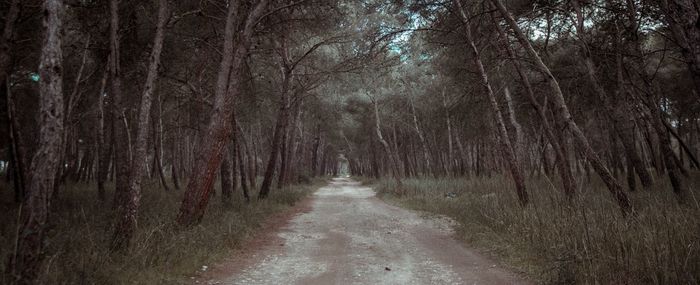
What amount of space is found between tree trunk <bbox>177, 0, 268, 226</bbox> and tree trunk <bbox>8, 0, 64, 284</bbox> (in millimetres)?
4258

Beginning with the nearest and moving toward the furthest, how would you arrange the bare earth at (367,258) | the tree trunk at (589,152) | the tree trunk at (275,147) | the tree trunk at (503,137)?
the bare earth at (367,258), the tree trunk at (589,152), the tree trunk at (503,137), the tree trunk at (275,147)

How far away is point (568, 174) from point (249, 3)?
9.02 meters

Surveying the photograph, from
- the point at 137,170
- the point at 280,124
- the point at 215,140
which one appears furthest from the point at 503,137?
the point at 137,170

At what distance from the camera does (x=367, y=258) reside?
6652 millimetres

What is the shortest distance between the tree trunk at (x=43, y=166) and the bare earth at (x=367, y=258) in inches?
81.7

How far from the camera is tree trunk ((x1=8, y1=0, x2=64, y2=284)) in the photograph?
142 inches

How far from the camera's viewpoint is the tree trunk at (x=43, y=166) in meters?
3.60

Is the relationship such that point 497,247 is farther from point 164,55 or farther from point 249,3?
point 164,55

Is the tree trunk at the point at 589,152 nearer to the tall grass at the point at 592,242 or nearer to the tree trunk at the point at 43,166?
the tall grass at the point at 592,242

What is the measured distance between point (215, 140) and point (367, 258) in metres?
4.00

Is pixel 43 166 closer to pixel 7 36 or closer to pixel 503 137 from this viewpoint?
pixel 7 36

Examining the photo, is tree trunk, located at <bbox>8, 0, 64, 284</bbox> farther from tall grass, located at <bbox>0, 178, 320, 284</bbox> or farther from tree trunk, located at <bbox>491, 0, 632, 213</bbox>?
tree trunk, located at <bbox>491, 0, 632, 213</bbox>

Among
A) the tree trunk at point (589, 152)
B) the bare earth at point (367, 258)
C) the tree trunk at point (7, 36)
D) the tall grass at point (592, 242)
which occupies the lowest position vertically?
the bare earth at point (367, 258)

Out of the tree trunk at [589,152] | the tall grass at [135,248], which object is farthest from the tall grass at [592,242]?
the tall grass at [135,248]
